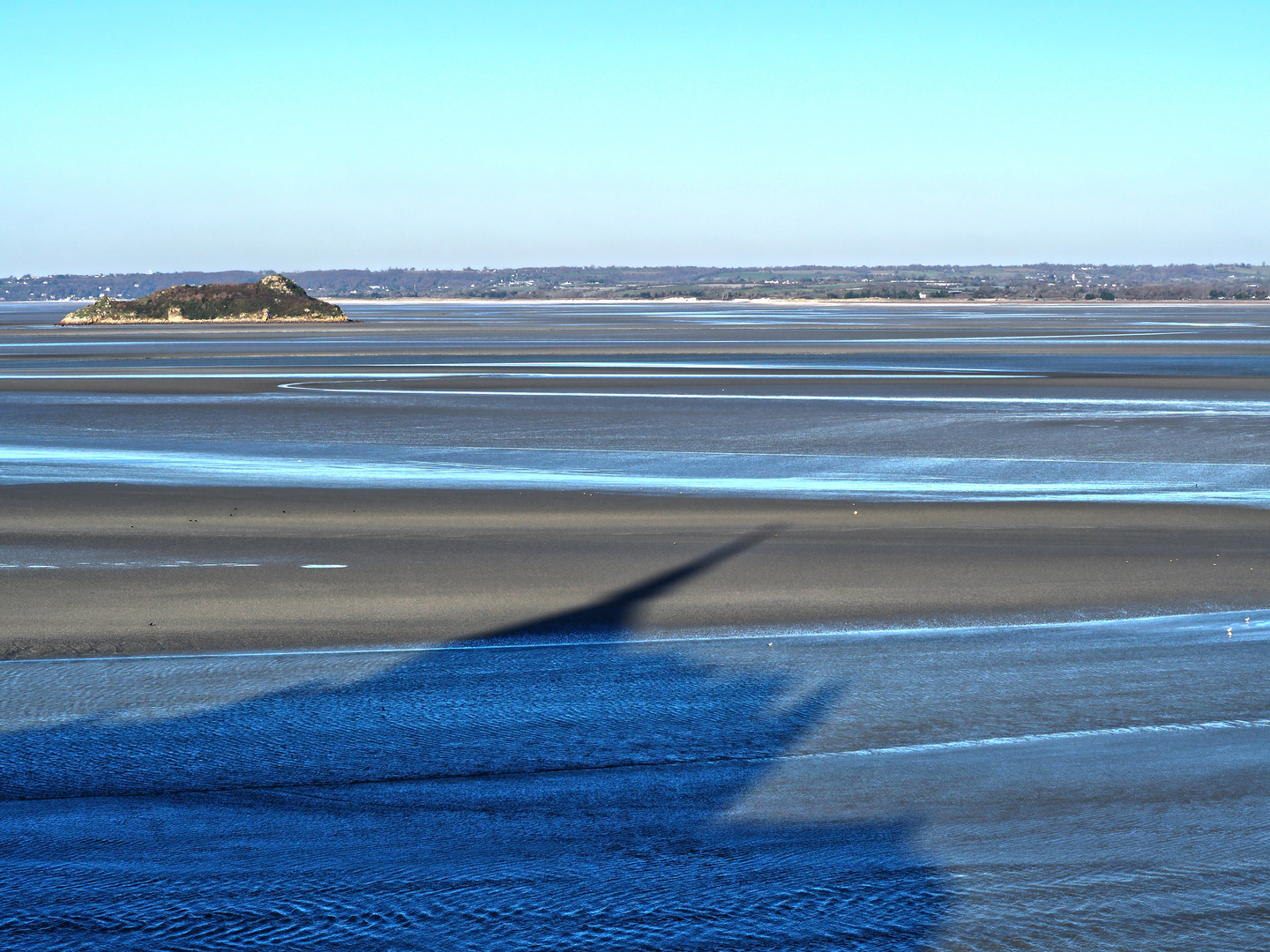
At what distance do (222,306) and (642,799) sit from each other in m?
127

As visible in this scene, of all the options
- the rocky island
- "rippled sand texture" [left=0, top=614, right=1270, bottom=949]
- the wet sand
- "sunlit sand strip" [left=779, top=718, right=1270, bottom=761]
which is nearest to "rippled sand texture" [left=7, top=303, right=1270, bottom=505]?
the wet sand

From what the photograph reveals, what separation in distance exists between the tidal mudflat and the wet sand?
6 cm

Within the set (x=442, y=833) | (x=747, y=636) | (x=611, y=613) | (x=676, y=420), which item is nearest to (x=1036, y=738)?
(x=747, y=636)

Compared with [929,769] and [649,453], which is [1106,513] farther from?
[929,769]

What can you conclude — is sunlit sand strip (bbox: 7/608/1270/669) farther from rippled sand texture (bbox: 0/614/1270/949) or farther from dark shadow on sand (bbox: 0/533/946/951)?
dark shadow on sand (bbox: 0/533/946/951)

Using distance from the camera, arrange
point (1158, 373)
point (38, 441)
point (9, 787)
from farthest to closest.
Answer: point (1158, 373) < point (38, 441) < point (9, 787)

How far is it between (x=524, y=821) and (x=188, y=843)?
121 centimetres

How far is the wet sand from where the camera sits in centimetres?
875

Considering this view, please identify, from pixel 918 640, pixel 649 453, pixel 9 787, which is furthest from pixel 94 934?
pixel 649 453

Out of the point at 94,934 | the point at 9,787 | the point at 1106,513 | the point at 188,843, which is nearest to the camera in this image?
the point at 94,934

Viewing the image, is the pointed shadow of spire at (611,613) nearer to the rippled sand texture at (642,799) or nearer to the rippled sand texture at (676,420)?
the rippled sand texture at (642,799)

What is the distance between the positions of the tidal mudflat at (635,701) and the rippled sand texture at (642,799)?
2cm

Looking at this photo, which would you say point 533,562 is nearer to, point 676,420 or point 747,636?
point 747,636

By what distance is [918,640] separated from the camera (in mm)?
8102
